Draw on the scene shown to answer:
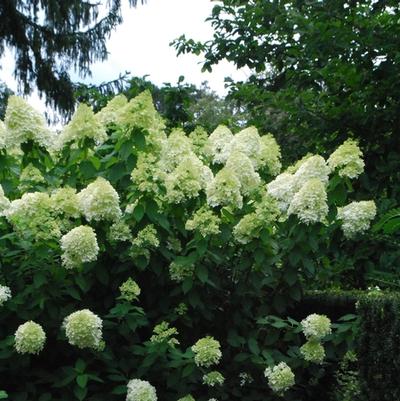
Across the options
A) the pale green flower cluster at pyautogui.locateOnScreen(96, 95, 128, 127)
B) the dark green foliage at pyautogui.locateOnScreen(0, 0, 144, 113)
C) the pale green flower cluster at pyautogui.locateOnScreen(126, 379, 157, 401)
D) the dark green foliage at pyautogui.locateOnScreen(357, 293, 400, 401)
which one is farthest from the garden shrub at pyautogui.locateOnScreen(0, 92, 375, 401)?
the dark green foliage at pyautogui.locateOnScreen(0, 0, 144, 113)

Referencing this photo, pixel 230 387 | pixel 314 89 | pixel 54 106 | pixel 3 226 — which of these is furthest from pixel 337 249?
pixel 54 106

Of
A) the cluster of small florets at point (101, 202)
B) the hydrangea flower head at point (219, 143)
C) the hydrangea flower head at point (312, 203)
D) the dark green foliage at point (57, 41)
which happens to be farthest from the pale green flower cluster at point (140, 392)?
the dark green foliage at point (57, 41)

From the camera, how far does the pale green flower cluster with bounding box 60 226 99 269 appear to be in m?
3.74

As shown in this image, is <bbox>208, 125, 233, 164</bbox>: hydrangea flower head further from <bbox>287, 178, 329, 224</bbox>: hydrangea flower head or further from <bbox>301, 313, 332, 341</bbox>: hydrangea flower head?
<bbox>301, 313, 332, 341</bbox>: hydrangea flower head

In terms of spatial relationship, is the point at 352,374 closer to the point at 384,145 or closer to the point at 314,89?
the point at 384,145

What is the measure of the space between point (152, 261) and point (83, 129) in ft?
2.99

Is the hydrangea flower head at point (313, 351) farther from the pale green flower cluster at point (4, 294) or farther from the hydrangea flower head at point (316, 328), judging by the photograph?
the pale green flower cluster at point (4, 294)

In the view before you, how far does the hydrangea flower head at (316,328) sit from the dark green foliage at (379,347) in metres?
0.26

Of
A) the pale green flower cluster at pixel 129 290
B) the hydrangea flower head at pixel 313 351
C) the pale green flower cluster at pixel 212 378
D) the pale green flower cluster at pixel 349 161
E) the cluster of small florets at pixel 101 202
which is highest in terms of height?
the pale green flower cluster at pixel 349 161

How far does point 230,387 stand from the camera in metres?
4.37

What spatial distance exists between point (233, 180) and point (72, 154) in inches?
40.9

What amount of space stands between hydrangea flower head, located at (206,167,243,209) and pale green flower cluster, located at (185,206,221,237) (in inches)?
4.5

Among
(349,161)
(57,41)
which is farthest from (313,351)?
(57,41)

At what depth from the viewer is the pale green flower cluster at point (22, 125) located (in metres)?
4.18
